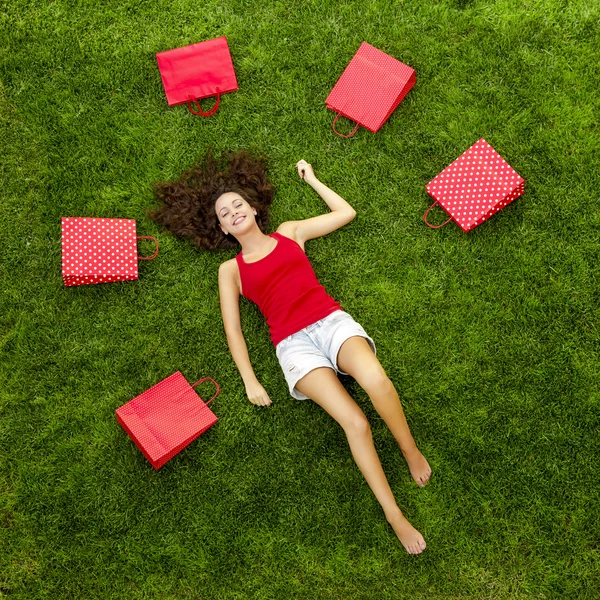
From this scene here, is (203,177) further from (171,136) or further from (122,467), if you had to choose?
(122,467)

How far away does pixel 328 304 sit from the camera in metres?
3.46

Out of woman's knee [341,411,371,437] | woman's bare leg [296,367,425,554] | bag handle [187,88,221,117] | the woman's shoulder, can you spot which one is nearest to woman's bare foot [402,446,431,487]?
woman's bare leg [296,367,425,554]

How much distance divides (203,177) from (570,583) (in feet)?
11.0

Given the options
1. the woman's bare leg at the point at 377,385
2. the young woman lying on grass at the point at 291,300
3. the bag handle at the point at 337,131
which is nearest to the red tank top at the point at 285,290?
the young woman lying on grass at the point at 291,300

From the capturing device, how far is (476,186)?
3.66 meters

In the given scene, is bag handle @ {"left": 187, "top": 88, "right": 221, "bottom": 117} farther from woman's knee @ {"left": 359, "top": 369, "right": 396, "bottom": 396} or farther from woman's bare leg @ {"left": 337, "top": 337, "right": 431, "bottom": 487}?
woman's knee @ {"left": 359, "top": 369, "right": 396, "bottom": 396}

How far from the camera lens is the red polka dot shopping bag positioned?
3.63 m

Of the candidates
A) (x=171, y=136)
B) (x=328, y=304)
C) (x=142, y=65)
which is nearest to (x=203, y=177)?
(x=171, y=136)

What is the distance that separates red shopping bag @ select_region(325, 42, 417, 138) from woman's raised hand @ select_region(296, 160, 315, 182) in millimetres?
381

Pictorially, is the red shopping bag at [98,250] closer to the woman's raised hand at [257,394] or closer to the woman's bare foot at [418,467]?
the woman's raised hand at [257,394]

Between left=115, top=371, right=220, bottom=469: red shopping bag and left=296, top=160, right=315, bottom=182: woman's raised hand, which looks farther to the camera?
left=296, top=160, right=315, bottom=182: woman's raised hand

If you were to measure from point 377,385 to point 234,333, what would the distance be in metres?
0.96

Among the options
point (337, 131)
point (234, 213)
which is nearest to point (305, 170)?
point (337, 131)

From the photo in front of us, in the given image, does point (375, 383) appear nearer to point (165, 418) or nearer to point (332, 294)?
point (332, 294)
